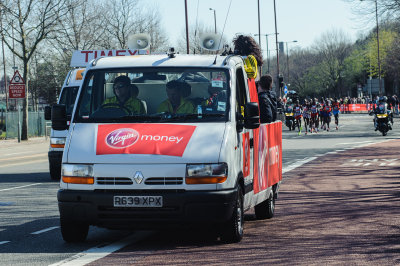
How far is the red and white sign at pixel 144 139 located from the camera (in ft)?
25.5

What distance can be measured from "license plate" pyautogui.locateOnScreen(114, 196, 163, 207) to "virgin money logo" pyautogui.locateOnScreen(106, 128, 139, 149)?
0.52 metres

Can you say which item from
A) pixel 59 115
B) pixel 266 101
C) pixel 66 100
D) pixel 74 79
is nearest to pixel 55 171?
pixel 66 100

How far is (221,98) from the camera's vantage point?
27.8ft

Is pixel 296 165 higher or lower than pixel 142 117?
lower

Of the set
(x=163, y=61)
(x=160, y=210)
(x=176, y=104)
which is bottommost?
(x=160, y=210)

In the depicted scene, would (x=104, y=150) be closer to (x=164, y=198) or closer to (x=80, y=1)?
(x=164, y=198)

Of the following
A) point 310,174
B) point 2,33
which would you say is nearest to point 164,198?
point 310,174

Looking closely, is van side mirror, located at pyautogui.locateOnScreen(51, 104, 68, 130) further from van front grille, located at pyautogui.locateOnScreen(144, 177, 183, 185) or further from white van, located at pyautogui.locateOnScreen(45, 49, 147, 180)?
white van, located at pyautogui.locateOnScreen(45, 49, 147, 180)

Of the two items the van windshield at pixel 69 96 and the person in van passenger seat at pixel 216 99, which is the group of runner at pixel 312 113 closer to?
the van windshield at pixel 69 96

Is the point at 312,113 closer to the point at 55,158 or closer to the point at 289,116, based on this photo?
the point at 289,116

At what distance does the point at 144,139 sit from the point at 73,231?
1.29 meters

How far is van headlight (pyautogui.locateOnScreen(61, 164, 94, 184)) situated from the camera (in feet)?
25.6

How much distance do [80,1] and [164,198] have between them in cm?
4021

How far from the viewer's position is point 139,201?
7.66 metres
